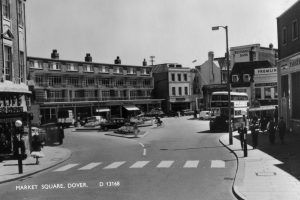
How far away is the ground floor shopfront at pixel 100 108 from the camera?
7075 cm

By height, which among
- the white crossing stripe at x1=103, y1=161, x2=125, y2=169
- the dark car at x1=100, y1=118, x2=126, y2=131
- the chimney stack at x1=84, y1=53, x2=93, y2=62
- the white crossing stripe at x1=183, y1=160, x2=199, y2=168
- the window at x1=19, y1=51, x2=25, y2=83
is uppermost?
the chimney stack at x1=84, y1=53, x2=93, y2=62

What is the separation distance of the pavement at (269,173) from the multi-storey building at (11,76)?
45.7 feet

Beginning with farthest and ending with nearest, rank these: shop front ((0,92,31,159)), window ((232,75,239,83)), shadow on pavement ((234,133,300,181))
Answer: window ((232,75,239,83)), shop front ((0,92,31,159)), shadow on pavement ((234,133,300,181))

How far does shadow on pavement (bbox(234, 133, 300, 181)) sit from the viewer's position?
18391mm

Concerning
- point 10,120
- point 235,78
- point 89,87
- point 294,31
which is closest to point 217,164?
point 10,120

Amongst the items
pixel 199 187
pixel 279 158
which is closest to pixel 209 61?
pixel 279 158

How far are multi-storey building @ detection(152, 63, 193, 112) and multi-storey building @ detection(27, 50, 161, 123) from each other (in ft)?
10.2

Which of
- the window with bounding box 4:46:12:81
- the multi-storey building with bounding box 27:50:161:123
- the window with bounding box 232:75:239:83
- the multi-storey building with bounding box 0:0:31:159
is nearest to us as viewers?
the multi-storey building with bounding box 0:0:31:159

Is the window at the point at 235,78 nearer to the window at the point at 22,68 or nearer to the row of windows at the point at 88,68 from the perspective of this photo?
the row of windows at the point at 88,68

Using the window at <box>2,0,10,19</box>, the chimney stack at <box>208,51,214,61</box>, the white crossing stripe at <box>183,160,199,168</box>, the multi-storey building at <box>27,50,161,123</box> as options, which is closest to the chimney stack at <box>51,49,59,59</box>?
the multi-storey building at <box>27,50,161,123</box>

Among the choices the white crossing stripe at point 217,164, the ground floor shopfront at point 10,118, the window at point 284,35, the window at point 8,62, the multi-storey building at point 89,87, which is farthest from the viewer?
the multi-storey building at point 89,87

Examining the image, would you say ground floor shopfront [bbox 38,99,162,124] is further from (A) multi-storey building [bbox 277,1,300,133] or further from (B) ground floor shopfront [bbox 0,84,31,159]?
(A) multi-storey building [bbox 277,1,300,133]

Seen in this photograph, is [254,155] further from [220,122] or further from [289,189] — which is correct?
[220,122]

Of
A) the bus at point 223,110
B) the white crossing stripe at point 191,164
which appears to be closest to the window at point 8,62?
the white crossing stripe at point 191,164
